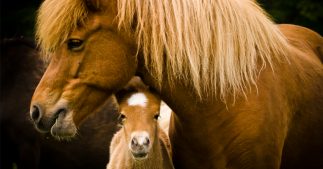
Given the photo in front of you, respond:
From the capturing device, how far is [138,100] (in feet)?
15.6

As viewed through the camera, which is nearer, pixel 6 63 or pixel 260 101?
pixel 260 101

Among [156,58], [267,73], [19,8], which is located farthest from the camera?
[19,8]

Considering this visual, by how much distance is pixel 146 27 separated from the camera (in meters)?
3.89

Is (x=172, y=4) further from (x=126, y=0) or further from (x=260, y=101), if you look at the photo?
(x=260, y=101)

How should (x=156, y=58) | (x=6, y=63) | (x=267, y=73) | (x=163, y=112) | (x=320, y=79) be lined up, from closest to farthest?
(x=156, y=58), (x=267, y=73), (x=320, y=79), (x=163, y=112), (x=6, y=63)

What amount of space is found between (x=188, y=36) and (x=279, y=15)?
8243 millimetres

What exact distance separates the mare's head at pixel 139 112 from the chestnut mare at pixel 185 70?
14.7 inches

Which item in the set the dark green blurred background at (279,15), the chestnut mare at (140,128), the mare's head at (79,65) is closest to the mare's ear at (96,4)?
the mare's head at (79,65)

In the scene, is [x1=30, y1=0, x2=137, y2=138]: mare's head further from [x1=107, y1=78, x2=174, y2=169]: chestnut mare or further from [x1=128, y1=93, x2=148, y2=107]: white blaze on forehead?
[x1=128, y1=93, x2=148, y2=107]: white blaze on forehead

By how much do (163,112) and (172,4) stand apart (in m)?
2.90

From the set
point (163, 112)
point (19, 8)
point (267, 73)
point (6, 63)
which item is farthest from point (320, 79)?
point (19, 8)

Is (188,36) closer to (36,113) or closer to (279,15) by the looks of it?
(36,113)

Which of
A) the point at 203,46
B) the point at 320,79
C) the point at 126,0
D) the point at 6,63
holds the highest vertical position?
the point at 126,0

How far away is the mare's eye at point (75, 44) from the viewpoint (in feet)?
12.7
